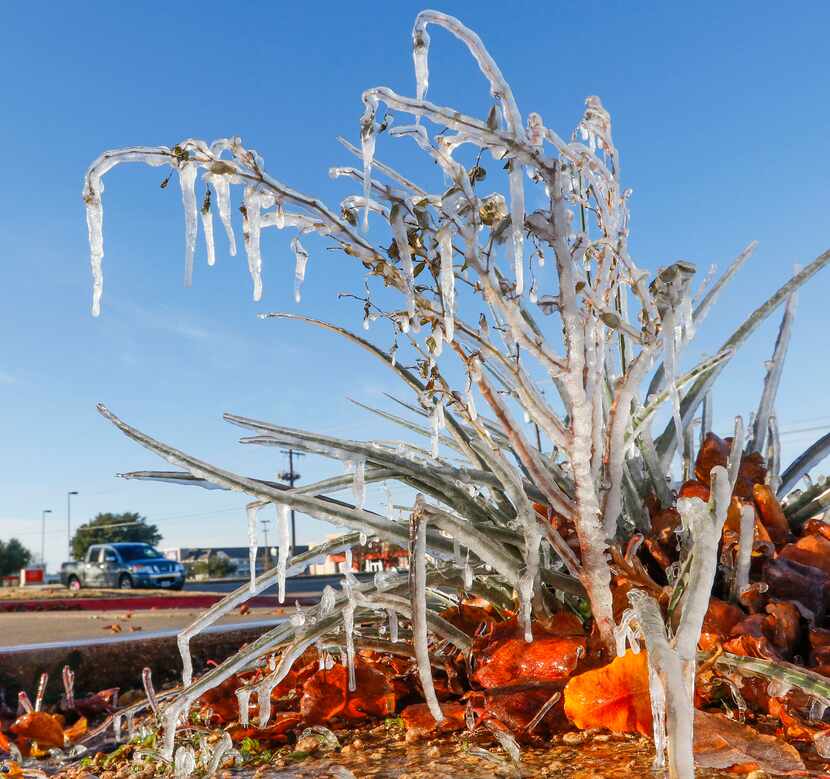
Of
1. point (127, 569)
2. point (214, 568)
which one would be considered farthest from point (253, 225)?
point (214, 568)

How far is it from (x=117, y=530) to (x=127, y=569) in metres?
40.5

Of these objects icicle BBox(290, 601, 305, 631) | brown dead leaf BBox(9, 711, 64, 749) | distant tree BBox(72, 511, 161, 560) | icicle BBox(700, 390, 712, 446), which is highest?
distant tree BBox(72, 511, 161, 560)

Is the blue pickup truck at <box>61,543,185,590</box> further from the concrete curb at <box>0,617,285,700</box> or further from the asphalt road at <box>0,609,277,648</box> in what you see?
the concrete curb at <box>0,617,285,700</box>

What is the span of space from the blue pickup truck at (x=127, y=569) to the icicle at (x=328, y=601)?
894 inches

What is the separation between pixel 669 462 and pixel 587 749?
66cm

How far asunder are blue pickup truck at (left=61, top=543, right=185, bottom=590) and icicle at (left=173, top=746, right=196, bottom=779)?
891 inches

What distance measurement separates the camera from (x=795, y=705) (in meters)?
1.08

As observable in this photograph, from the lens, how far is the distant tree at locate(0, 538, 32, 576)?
4941 cm

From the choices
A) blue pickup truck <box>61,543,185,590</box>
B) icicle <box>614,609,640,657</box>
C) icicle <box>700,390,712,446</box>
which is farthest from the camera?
blue pickup truck <box>61,543,185,590</box>

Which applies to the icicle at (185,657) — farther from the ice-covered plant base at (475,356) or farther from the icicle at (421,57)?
the icicle at (421,57)

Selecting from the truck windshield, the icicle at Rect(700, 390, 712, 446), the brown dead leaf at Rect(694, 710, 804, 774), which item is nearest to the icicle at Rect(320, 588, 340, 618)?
the brown dead leaf at Rect(694, 710, 804, 774)

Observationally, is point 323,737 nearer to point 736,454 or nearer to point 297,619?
point 297,619

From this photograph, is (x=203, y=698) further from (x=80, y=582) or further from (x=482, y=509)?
(x=80, y=582)

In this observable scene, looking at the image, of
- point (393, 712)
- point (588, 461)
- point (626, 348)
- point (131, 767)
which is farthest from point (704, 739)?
point (131, 767)
